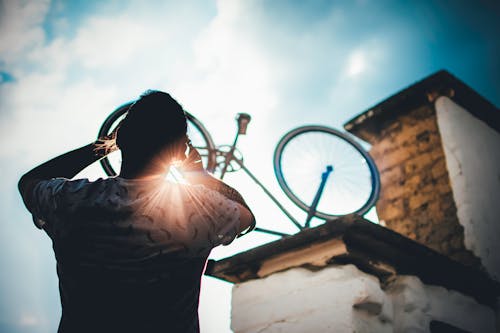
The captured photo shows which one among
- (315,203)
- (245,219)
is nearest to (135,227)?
(245,219)

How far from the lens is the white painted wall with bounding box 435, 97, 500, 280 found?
4.72 meters

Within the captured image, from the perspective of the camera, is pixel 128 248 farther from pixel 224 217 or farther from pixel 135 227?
pixel 224 217

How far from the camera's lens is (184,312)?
4.31ft

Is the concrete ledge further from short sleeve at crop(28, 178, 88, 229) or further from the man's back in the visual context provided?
short sleeve at crop(28, 178, 88, 229)

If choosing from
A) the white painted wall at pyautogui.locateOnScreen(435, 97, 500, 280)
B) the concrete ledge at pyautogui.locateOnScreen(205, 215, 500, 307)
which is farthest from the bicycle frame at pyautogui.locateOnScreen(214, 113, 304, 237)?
the white painted wall at pyautogui.locateOnScreen(435, 97, 500, 280)

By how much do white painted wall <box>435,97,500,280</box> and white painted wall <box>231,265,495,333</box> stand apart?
123cm

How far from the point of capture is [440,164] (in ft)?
18.0

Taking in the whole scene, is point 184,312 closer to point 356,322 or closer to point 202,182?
point 202,182

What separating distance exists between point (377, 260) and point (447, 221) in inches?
92.1

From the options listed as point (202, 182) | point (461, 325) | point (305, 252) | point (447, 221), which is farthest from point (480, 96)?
point (202, 182)

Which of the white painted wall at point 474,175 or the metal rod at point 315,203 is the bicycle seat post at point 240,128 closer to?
the metal rod at point 315,203

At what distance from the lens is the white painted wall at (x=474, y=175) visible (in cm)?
472

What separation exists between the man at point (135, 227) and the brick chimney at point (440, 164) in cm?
439

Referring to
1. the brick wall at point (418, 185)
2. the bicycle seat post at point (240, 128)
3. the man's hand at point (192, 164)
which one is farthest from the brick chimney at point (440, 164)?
the man's hand at point (192, 164)
